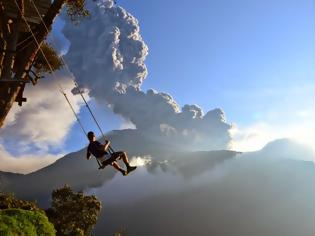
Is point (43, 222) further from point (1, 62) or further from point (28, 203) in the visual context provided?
point (28, 203)

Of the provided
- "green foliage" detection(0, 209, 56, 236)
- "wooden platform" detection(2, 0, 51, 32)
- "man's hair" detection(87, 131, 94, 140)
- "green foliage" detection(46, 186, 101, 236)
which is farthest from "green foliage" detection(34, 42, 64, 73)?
"green foliage" detection(46, 186, 101, 236)

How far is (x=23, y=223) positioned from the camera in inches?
521

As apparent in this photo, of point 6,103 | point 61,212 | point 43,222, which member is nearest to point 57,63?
point 6,103

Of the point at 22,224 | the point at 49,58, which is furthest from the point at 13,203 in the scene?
the point at 22,224

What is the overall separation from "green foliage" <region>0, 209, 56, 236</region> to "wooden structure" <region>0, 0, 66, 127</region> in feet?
11.0

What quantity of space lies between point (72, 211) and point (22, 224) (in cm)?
2802

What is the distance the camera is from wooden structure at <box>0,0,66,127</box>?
15680mm

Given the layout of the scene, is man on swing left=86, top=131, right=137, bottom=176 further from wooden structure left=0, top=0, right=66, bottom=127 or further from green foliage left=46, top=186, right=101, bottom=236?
green foliage left=46, top=186, right=101, bottom=236

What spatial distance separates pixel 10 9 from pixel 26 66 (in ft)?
8.21

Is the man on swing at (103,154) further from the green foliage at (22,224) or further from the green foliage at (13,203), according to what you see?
the green foliage at (13,203)

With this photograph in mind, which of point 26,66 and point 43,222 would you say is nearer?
point 43,222

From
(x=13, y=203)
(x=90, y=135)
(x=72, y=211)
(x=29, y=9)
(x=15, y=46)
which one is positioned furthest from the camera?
(x=72, y=211)

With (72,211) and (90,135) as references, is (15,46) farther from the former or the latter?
(72,211)

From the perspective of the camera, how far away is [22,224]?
13172 mm
